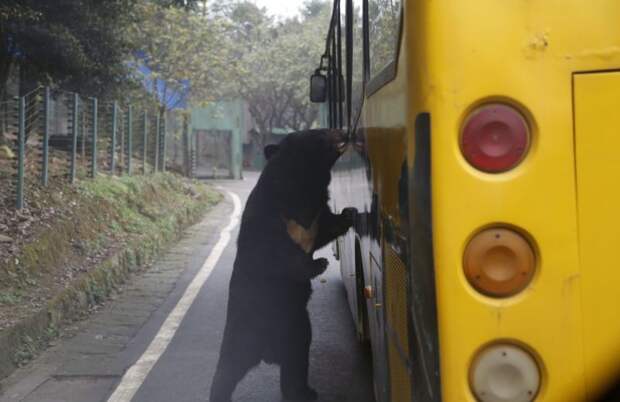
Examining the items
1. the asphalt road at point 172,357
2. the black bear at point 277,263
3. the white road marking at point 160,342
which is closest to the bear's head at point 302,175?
the black bear at point 277,263

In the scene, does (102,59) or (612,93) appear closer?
(612,93)

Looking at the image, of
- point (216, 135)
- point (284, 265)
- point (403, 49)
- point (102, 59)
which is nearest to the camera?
point (403, 49)

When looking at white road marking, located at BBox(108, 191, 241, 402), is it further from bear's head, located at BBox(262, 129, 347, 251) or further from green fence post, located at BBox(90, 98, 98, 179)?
green fence post, located at BBox(90, 98, 98, 179)

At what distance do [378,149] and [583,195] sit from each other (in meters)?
1.16

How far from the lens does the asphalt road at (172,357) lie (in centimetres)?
529

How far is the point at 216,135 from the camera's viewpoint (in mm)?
37656

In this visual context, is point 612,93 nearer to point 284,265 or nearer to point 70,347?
point 284,265

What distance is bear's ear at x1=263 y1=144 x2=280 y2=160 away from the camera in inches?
188

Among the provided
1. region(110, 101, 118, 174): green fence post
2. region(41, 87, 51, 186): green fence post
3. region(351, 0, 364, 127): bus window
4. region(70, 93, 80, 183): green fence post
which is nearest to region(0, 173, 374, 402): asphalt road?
region(351, 0, 364, 127): bus window

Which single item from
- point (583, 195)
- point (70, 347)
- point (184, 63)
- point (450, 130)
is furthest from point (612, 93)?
point (184, 63)

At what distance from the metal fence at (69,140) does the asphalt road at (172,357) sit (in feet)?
7.49

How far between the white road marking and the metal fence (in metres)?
2.20

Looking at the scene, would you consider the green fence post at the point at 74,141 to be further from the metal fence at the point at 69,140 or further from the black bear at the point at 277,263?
the black bear at the point at 277,263

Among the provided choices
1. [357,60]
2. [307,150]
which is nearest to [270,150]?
[307,150]
